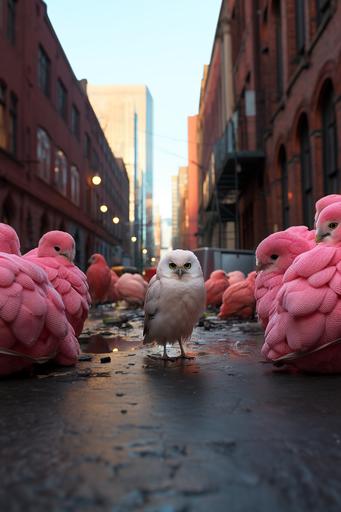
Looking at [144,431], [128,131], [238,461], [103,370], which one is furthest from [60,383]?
[128,131]

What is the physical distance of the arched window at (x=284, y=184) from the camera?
1731 cm

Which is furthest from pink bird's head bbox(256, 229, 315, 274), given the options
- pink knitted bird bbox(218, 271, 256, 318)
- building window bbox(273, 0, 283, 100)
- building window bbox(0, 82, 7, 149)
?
building window bbox(0, 82, 7, 149)

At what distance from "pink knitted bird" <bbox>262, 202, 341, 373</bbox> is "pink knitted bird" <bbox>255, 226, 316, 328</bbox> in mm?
764

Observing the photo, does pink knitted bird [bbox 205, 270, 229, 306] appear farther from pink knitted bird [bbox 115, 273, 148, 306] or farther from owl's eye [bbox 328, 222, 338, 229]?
owl's eye [bbox 328, 222, 338, 229]

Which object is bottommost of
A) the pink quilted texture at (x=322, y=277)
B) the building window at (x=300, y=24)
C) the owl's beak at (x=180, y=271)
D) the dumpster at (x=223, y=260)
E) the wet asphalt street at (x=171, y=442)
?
the wet asphalt street at (x=171, y=442)

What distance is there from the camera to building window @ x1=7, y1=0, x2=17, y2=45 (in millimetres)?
19125

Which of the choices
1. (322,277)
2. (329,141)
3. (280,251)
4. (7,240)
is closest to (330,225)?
(322,277)

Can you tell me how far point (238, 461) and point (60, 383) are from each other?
66.9 inches

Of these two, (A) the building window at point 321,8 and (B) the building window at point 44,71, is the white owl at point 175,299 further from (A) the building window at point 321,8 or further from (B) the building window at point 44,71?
(B) the building window at point 44,71

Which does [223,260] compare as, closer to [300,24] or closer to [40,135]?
[300,24]

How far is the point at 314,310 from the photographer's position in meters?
3.18

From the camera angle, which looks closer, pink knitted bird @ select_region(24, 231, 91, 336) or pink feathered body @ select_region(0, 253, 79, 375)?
pink feathered body @ select_region(0, 253, 79, 375)

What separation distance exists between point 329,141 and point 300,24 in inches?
199

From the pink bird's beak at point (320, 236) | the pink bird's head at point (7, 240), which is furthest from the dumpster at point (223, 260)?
the pink bird's beak at point (320, 236)
